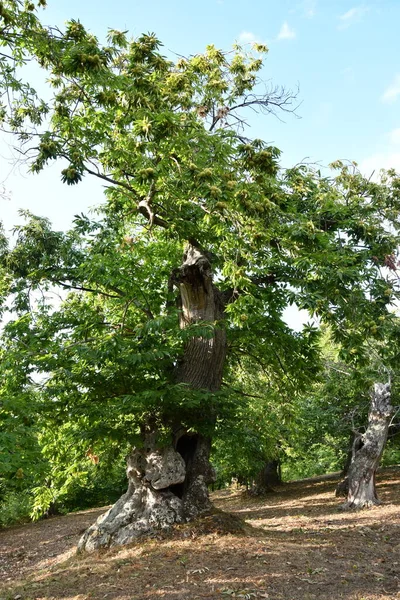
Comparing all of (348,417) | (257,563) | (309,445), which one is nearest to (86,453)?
(257,563)

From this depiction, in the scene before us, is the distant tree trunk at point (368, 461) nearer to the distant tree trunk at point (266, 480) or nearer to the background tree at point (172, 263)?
the background tree at point (172, 263)

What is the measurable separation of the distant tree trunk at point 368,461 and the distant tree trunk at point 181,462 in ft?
17.5

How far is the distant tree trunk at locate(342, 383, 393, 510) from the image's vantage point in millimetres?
12023

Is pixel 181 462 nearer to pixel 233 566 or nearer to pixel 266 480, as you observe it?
pixel 233 566

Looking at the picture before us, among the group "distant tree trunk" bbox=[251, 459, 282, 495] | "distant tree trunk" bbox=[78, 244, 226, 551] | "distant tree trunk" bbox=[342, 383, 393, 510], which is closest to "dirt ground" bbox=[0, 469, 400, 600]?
"distant tree trunk" bbox=[78, 244, 226, 551]

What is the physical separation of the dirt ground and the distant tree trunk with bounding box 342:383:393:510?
190cm

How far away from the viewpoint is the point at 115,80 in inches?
213

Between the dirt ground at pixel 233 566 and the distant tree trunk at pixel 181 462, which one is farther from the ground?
the distant tree trunk at pixel 181 462

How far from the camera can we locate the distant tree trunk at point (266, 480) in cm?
1898

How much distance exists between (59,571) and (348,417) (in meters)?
12.4

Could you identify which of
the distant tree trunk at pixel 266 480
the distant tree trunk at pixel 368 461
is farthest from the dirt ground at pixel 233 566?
the distant tree trunk at pixel 266 480

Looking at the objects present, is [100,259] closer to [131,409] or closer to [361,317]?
[131,409]

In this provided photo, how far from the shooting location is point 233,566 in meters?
6.06

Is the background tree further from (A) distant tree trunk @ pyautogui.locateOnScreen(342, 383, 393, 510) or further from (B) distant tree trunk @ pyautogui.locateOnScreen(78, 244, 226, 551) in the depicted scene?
(A) distant tree trunk @ pyautogui.locateOnScreen(342, 383, 393, 510)
